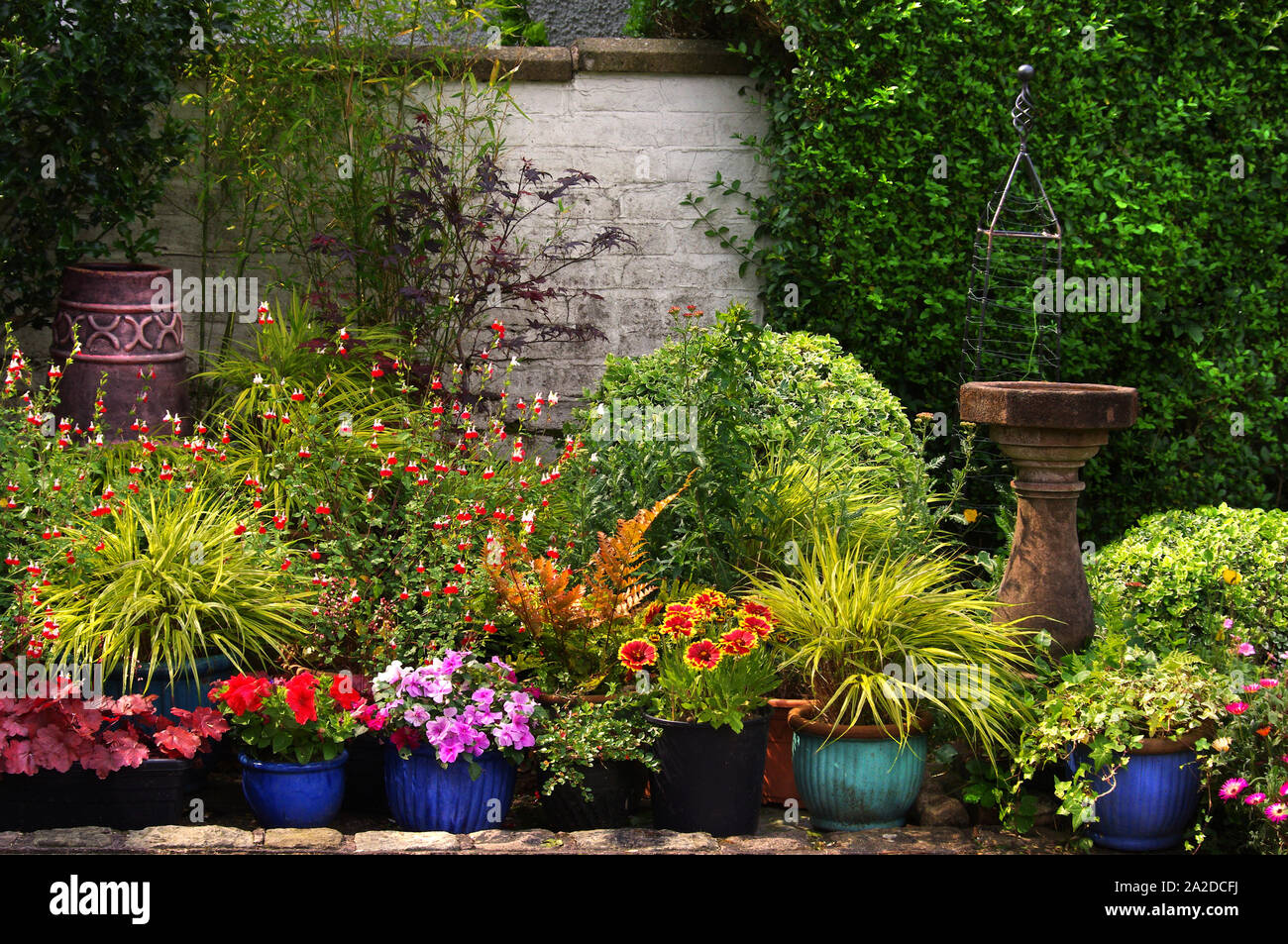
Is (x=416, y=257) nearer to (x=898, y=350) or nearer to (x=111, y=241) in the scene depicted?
(x=111, y=241)

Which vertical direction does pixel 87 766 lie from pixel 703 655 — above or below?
below

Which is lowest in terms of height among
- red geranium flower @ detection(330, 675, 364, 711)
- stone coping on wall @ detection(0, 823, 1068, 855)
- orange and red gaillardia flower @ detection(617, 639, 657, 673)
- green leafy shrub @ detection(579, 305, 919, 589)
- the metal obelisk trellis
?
stone coping on wall @ detection(0, 823, 1068, 855)

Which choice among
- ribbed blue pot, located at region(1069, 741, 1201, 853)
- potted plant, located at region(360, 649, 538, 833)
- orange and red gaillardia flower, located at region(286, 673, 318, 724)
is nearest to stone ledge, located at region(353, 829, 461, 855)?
potted plant, located at region(360, 649, 538, 833)

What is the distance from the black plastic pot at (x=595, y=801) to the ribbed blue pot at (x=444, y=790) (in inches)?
6.1

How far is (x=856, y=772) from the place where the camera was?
351cm

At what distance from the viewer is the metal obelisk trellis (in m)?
5.35

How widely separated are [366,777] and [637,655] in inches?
36.1

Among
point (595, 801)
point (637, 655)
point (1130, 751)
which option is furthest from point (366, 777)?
point (1130, 751)

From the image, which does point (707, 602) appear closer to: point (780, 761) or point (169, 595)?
point (780, 761)

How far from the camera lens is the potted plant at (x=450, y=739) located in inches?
132

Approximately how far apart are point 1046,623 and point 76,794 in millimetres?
2897

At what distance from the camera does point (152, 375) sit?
4938 millimetres

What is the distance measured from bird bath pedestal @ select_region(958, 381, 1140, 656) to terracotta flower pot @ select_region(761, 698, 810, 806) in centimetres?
83

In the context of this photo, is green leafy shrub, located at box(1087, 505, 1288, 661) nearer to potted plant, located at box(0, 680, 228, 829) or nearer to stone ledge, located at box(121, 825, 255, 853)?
stone ledge, located at box(121, 825, 255, 853)
